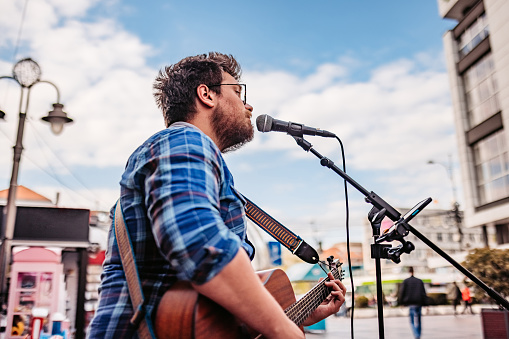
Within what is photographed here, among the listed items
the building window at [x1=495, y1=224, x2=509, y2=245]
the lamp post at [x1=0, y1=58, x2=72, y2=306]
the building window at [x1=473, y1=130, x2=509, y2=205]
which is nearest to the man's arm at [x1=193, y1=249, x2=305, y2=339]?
the lamp post at [x1=0, y1=58, x2=72, y2=306]

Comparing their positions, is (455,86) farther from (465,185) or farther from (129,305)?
(129,305)

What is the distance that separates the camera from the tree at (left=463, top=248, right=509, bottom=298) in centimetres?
1260

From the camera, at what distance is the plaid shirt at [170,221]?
1.14 m

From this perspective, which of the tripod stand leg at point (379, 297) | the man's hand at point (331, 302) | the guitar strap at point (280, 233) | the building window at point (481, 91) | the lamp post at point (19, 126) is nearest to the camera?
the man's hand at point (331, 302)

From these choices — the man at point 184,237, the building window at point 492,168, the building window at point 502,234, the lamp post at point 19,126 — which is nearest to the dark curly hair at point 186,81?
A: the man at point 184,237

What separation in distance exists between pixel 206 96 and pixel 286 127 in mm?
1311

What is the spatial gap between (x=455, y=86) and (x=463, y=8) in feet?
16.1

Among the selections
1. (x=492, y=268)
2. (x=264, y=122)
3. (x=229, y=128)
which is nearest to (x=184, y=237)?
(x=229, y=128)

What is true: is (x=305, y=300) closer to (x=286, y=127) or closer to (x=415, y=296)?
(x=286, y=127)

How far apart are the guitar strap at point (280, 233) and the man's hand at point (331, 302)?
23cm

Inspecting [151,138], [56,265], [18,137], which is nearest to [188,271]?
[151,138]

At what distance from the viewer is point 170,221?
1154mm

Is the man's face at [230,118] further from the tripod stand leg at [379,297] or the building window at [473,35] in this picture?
the building window at [473,35]

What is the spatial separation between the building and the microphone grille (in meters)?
23.2
